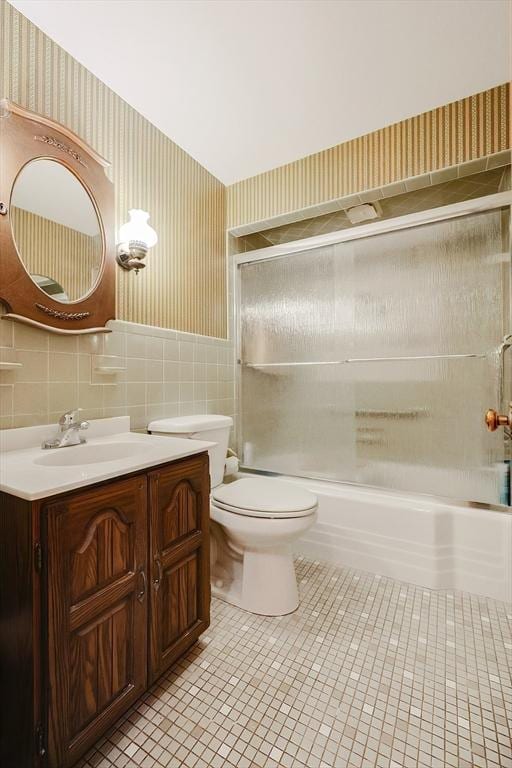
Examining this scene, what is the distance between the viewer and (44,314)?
133 centimetres

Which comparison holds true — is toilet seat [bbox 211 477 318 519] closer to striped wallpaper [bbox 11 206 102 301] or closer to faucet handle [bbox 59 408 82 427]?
faucet handle [bbox 59 408 82 427]

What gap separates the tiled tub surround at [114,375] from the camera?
1284mm

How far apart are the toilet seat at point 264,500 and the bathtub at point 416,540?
1.53 feet

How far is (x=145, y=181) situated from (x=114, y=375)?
1010mm

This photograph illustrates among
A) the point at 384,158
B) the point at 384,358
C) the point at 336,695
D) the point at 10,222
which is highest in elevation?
the point at 384,158

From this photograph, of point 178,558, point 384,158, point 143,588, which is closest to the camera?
point 143,588

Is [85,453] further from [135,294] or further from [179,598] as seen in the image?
[135,294]

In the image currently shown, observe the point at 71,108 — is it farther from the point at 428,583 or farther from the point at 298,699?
the point at 428,583

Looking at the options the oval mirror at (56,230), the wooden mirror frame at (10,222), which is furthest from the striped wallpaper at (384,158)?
the oval mirror at (56,230)

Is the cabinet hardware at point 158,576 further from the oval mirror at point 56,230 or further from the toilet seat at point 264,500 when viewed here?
the oval mirror at point 56,230

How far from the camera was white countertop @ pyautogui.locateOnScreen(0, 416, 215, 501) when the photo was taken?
84cm

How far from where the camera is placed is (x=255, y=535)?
4.88 feet

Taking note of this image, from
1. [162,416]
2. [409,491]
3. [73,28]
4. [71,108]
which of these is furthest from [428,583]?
[73,28]

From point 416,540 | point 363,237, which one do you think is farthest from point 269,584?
point 363,237
